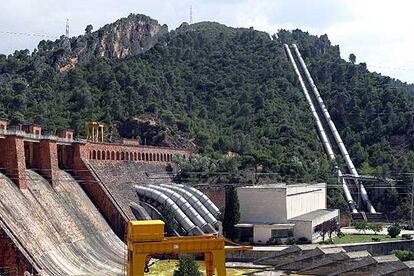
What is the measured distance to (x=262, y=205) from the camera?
58438mm

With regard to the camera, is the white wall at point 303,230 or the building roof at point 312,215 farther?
the building roof at point 312,215

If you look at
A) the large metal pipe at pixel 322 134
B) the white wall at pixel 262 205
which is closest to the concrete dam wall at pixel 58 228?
the white wall at pixel 262 205

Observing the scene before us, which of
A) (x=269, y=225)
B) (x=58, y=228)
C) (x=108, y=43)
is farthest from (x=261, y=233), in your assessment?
(x=108, y=43)

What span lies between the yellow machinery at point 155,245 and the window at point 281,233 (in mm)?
29609

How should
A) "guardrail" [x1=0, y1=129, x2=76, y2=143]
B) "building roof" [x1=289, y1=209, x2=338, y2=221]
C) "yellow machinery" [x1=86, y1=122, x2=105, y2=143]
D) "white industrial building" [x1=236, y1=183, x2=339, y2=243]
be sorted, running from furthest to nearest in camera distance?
1. "yellow machinery" [x1=86, y1=122, x2=105, y2=143]
2. "building roof" [x1=289, y1=209, x2=338, y2=221]
3. "white industrial building" [x1=236, y1=183, x2=339, y2=243]
4. "guardrail" [x1=0, y1=129, x2=76, y2=143]

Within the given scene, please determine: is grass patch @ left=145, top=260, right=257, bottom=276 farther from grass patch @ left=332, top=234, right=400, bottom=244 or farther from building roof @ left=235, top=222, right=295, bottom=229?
grass patch @ left=332, top=234, right=400, bottom=244

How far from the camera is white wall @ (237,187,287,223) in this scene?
5797 cm

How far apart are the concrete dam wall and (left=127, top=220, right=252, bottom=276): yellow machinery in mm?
11305

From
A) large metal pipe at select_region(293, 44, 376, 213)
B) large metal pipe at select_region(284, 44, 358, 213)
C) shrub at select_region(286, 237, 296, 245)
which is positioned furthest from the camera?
large metal pipe at select_region(293, 44, 376, 213)

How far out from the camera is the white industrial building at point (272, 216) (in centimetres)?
5653

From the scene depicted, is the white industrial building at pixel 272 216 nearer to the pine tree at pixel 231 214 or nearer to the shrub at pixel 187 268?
the pine tree at pixel 231 214

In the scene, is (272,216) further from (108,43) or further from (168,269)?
(108,43)

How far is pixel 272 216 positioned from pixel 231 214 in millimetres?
4400

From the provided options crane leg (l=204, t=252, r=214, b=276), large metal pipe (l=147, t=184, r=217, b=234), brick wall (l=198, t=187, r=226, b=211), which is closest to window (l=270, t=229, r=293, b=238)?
large metal pipe (l=147, t=184, r=217, b=234)
